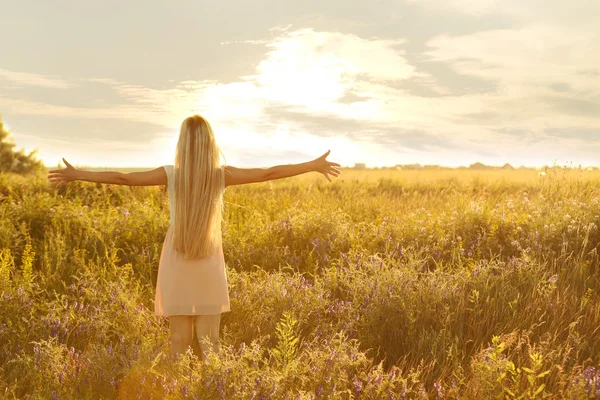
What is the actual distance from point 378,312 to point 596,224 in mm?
4112

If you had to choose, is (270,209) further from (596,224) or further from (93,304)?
(596,224)

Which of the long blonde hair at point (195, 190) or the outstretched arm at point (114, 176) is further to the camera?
the outstretched arm at point (114, 176)

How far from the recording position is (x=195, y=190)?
393 centimetres

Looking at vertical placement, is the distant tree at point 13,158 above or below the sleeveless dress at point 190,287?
above

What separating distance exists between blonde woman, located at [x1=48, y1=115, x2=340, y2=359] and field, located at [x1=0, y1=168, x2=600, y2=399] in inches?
12.8

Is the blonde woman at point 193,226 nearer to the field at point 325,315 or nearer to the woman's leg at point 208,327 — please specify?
the woman's leg at point 208,327

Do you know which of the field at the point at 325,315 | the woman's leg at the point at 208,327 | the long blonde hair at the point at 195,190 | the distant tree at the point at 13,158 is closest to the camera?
the field at the point at 325,315

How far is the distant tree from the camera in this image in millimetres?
30531

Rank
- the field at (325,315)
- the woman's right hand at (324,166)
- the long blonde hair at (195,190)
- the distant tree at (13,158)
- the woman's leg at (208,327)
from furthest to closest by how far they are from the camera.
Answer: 1. the distant tree at (13,158)
2. the woman's right hand at (324,166)
3. the woman's leg at (208,327)
4. the long blonde hair at (195,190)
5. the field at (325,315)

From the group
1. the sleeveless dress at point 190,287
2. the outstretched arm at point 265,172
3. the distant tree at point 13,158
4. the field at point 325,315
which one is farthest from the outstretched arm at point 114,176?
the distant tree at point 13,158

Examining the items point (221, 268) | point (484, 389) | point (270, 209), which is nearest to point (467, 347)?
point (484, 389)

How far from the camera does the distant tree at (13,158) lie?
1202 inches

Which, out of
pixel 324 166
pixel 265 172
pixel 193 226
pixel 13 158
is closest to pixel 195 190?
pixel 193 226

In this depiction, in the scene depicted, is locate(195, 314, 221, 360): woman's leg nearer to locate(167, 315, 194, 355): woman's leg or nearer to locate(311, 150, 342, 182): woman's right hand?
locate(167, 315, 194, 355): woman's leg
